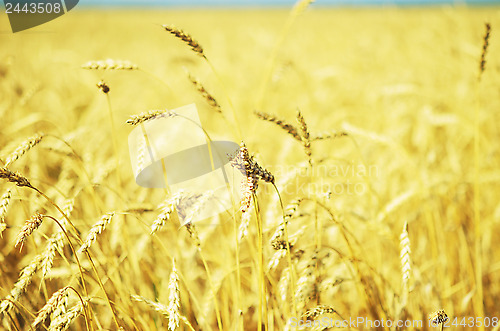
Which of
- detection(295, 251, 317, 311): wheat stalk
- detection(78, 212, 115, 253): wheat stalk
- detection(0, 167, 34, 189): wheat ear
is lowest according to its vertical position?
detection(295, 251, 317, 311): wheat stalk

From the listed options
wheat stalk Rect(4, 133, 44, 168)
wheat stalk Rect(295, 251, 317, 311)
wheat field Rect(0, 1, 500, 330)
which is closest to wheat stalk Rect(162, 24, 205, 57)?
wheat field Rect(0, 1, 500, 330)

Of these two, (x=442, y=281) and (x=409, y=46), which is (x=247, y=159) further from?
(x=409, y=46)

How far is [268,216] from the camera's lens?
114cm

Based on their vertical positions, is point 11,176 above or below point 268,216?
above

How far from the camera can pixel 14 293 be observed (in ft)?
2.88

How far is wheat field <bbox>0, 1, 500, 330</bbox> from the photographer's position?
89cm

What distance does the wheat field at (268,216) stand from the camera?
0.89 meters

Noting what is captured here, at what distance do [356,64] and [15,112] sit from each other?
466cm

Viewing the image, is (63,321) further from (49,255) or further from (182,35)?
(182,35)

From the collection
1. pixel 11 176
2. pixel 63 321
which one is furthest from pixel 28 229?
pixel 63 321

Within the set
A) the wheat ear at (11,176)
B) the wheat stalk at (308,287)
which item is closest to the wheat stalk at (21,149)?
the wheat ear at (11,176)

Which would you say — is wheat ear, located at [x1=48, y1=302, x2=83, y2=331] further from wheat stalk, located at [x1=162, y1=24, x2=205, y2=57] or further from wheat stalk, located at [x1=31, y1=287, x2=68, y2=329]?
wheat stalk, located at [x1=162, y1=24, x2=205, y2=57]

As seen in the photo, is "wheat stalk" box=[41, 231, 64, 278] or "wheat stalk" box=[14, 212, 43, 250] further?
"wheat stalk" box=[41, 231, 64, 278]

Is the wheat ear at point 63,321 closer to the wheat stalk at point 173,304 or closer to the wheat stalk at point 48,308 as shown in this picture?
the wheat stalk at point 48,308
